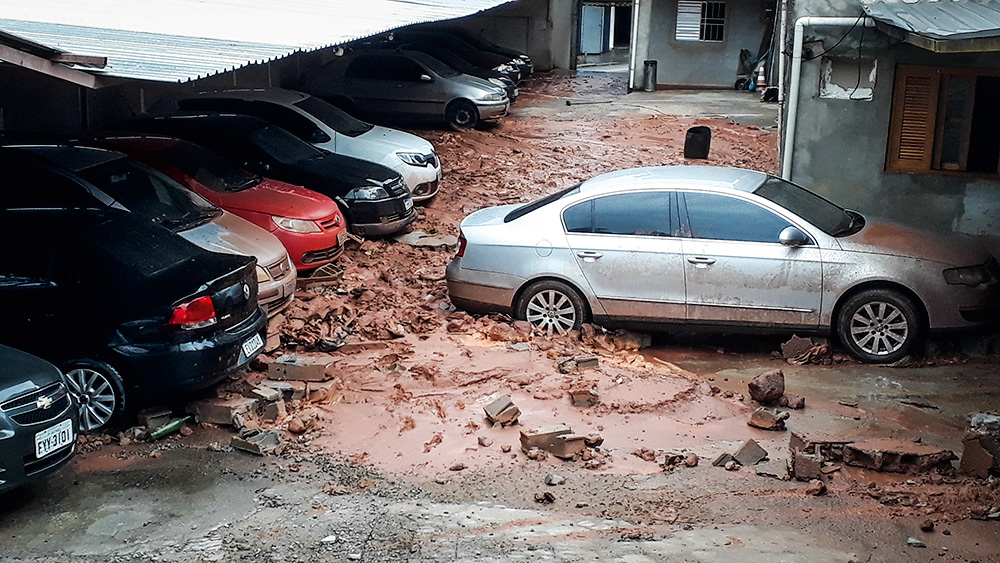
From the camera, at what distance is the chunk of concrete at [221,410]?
26.2 feet

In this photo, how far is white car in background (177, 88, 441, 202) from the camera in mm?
15352

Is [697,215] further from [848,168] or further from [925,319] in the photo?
[848,168]

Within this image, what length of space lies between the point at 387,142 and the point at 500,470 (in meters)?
9.44

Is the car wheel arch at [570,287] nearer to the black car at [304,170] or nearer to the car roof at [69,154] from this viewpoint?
the black car at [304,170]

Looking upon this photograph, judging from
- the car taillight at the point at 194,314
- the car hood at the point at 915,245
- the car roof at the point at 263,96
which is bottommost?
the car taillight at the point at 194,314

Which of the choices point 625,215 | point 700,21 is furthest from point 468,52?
point 625,215

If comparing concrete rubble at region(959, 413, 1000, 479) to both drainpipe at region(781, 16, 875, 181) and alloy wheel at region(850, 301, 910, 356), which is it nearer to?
alloy wheel at region(850, 301, 910, 356)

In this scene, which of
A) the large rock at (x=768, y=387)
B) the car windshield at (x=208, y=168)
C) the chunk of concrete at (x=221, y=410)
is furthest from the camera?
the car windshield at (x=208, y=168)

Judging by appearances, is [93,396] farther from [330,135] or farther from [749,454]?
[330,135]

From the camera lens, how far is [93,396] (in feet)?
25.6

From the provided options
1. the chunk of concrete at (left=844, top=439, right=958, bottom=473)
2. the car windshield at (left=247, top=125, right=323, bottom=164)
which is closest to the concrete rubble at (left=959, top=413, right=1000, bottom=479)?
the chunk of concrete at (left=844, top=439, right=958, bottom=473)

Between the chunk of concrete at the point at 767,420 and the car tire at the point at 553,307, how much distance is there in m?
2.45

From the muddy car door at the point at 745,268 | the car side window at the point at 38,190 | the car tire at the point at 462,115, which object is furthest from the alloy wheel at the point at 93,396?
the car tire at the point at 462,115

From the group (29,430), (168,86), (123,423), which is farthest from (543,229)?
(168,86)
